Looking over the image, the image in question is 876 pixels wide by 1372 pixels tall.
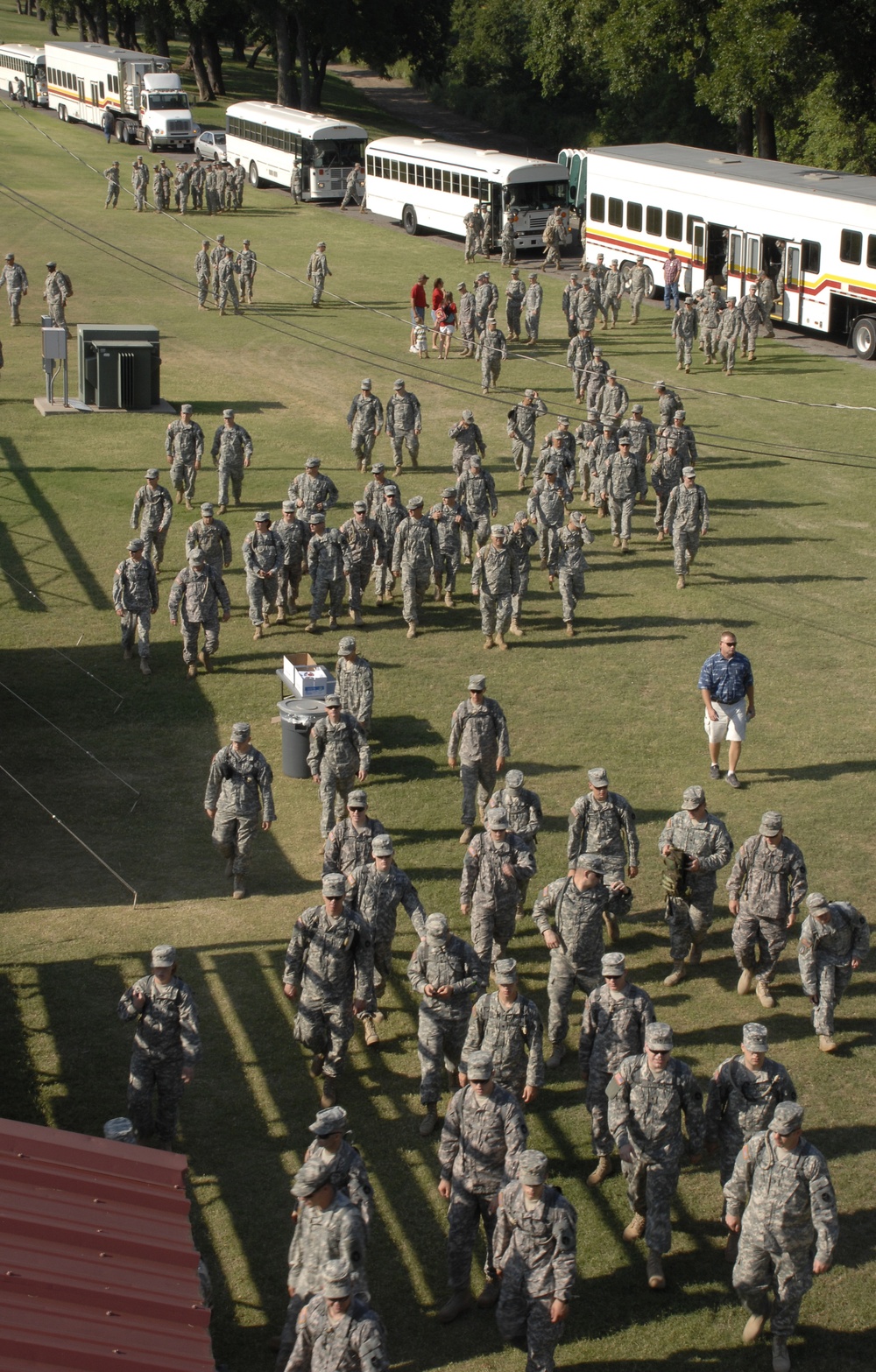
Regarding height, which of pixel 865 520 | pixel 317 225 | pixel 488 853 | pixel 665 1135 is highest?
pixel 317 225

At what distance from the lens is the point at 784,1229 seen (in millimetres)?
A: 8578

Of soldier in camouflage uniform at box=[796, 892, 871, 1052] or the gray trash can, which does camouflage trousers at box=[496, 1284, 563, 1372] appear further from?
the gray trash can

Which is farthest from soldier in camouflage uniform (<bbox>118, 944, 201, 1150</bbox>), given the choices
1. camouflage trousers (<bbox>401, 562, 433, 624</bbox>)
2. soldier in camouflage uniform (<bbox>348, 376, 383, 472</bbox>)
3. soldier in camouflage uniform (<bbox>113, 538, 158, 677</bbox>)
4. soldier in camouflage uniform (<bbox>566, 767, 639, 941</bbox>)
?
soldier in camouflage uniform (<bbox>348, 376, 383, 472</bbox>)

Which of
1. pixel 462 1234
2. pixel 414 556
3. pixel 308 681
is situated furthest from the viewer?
pixel 414 556

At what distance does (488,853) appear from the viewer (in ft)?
39.8

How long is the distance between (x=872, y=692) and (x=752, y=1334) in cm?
1074

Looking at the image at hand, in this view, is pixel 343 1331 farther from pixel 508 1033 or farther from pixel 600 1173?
pixel 600 1173

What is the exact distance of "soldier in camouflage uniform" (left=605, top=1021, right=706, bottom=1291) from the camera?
30.5 feet

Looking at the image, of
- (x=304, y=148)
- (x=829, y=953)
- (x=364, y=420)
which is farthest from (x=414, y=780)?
(x=304, y=148)

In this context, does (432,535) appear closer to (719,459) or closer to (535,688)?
(535,688)

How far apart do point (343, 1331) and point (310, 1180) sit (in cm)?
91

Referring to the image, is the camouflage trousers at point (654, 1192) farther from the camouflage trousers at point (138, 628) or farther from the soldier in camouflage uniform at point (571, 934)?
the camouflage trousers at point (138, 628)

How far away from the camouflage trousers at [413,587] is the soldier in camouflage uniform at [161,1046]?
9738 mm

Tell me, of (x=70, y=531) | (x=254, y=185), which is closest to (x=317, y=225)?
(x=254, y=185)
